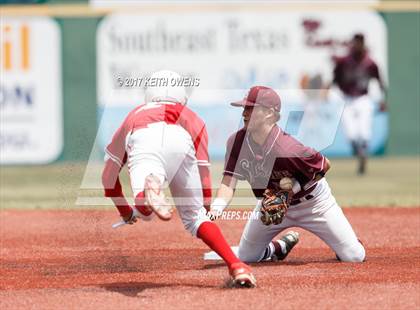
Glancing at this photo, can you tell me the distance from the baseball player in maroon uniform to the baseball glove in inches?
4.2

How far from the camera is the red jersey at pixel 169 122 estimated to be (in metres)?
6.62

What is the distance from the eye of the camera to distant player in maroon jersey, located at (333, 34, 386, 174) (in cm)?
1720

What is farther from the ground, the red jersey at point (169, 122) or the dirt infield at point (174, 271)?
the red jersey at point (169, 122)

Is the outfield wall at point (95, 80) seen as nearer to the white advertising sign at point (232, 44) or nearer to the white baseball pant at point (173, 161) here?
the white advertising sign at point (232, 44)

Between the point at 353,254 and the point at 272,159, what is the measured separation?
3.69 ft

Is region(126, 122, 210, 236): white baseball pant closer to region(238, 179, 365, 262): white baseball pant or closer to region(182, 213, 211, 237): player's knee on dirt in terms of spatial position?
region(182, 213, 211, 237): player's knee on dirt

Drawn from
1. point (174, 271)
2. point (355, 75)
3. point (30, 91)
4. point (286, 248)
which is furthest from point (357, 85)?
point (174, 271)

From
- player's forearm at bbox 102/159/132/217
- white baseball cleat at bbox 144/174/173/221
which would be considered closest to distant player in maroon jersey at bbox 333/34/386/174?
player's forearm at bbox 102/159/132/217

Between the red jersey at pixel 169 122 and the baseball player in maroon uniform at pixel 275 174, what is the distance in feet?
1.38

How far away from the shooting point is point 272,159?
7.24 meters

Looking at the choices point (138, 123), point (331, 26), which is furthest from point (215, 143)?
point (138, 123)

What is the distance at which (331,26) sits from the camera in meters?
18.8

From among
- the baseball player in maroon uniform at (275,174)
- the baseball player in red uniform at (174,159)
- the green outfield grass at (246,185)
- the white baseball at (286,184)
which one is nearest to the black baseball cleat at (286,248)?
the baseball player in maroon uniform at (275,174)

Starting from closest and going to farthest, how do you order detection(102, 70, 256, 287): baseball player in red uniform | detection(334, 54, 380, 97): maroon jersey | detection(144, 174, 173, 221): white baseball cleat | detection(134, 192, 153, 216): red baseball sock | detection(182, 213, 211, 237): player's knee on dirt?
detection(144, 174, 173, 221): white baseball cleat → detection(134, 192, 153, 216): red baseball sock → detection(102, 70, 256, 287): baseball player in red uniform → detection(182, 213, 211, 237): player's knee on dirt → detection(334, 54, 380, 97): maroon jersey
